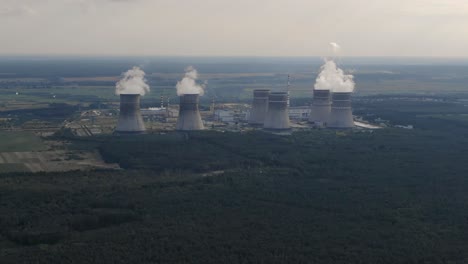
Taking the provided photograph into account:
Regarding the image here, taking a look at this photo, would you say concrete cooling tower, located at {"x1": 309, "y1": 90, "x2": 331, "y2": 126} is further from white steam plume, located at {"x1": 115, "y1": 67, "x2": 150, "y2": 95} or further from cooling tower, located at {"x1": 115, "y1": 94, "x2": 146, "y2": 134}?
cooling tower, located at {"x1": 115, "y1": 94, "x2": 146, "y2": 134}

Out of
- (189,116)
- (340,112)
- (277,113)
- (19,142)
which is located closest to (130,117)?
(189,116)

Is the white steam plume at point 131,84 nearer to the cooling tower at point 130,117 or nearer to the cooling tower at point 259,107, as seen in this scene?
the cooling tower at point 130,117

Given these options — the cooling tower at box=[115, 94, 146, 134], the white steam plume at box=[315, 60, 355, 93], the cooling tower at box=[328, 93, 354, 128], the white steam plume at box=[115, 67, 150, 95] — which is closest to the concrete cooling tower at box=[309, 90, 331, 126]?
the cooling tower at box=[328, 93, 354, 128]

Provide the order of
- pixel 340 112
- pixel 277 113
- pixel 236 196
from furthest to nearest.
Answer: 1. pixel 340 112
2. pixel 277 113
3. pixel 236 196

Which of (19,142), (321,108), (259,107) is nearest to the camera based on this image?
(19,142)

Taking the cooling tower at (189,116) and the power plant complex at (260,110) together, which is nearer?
the power plant complex at (260,110)

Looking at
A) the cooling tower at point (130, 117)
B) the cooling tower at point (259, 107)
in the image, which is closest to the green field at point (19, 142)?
the cooling tower at point (130, 117)

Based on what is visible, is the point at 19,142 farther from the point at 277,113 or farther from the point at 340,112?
the point at 340,112
